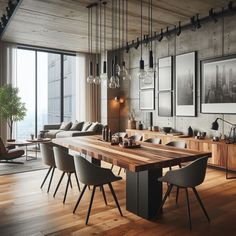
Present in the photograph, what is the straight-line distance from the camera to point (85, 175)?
314 centimetres

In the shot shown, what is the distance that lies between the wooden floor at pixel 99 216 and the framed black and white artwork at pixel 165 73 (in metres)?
3.57

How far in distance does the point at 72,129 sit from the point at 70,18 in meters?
3.99

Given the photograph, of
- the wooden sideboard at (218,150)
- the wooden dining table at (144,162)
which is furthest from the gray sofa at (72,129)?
the wooden dining table at (144,162)

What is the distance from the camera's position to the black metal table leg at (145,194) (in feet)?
10.7

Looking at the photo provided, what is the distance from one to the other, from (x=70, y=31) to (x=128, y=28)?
1.61 meters

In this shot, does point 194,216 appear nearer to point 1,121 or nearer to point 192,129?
point 192,129

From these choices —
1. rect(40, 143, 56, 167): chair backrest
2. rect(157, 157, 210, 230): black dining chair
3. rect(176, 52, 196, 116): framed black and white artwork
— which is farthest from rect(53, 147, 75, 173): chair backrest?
rect(176, 52, 196, 116): framed black and white artwork

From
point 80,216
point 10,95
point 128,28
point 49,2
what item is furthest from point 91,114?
point 80,216

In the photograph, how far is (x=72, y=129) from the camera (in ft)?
29.0

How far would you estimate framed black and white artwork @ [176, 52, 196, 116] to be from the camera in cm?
655

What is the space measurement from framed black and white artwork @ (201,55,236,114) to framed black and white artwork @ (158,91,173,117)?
1.11 m

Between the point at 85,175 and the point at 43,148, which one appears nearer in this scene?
the point at 85,175

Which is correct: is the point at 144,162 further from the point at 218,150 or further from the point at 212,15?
the point at 212,15

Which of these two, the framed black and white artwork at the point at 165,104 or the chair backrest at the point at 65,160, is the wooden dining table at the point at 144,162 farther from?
the framed black and white artwork at the point at 165,104
